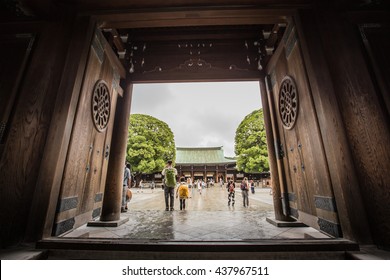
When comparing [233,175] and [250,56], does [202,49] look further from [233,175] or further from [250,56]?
[233,175]

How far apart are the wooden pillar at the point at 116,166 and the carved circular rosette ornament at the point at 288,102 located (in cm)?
356

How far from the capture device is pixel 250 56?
4.43 m

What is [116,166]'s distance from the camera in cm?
391

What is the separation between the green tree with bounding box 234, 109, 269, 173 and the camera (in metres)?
23.8

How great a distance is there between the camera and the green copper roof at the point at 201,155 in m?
43.3

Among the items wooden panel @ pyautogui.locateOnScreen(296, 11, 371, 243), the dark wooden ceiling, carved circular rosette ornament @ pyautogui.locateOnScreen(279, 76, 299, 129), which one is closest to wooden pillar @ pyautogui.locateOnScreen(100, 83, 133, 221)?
the dark wooden ceiling

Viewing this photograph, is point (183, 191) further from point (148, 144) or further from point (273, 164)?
point (148, 144)

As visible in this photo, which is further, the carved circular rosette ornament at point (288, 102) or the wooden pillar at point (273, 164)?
the wooden pillar at point (273, 164)

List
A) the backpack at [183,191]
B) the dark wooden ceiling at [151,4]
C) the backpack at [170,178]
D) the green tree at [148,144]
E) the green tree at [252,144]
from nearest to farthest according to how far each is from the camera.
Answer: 1. the dark wooden ceiling at [151,4]
2. the backpack at [170,178]
3. the backpack at [183,191]
4. the green tree at [252,144]
5. the green tree at [148,144]

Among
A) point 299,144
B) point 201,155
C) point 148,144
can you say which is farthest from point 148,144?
point 299,144

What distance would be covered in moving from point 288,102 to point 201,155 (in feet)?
144

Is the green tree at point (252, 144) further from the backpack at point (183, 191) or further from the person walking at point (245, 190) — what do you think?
the backpack at point (183, 191)

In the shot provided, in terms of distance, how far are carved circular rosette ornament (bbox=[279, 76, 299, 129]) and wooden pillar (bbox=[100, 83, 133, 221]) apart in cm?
356

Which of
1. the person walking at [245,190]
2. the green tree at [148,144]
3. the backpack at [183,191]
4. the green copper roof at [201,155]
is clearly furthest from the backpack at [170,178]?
the green copper roof at [201,155]
